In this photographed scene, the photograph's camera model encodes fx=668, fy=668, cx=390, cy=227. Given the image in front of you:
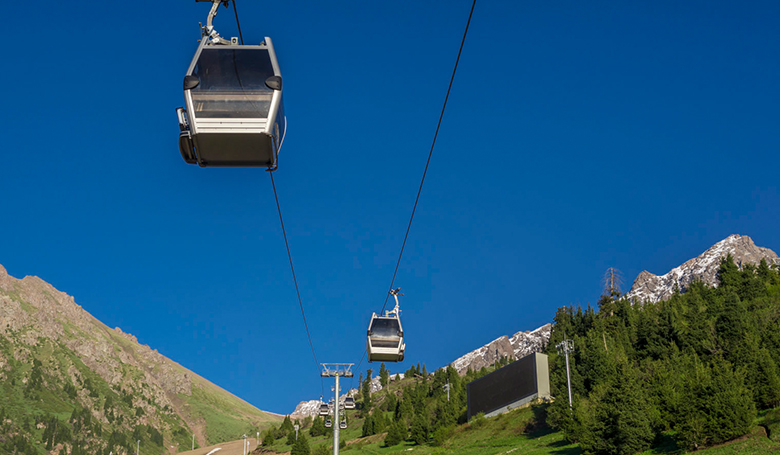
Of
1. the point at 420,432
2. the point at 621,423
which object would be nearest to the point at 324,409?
the point at 420,432

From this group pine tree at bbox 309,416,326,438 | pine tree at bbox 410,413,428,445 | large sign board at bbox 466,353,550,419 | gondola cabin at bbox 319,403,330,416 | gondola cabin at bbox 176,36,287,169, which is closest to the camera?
gondola cabin at bbox 176,36,287,169

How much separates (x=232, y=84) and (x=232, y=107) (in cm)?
44

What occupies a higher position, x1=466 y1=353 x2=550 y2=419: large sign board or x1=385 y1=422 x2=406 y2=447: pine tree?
x1=466 y1=353 x2=550 y2=419: large sign board

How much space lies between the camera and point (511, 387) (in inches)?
3757

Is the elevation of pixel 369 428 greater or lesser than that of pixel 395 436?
greater

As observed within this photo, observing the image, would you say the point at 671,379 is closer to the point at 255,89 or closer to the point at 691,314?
the point at 691,314

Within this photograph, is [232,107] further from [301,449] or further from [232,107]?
[301,449]

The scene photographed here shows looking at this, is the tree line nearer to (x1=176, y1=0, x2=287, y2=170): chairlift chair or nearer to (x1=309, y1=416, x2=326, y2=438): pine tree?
(x1=176, y1=0, x2=287, y2=170): chairlift chair

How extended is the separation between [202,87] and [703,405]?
3765cm

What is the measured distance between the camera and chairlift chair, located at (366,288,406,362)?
112ft

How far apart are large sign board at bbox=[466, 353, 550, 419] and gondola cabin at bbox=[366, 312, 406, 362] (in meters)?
59.5

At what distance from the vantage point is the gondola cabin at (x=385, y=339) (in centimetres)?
3403

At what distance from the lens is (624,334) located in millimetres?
102938

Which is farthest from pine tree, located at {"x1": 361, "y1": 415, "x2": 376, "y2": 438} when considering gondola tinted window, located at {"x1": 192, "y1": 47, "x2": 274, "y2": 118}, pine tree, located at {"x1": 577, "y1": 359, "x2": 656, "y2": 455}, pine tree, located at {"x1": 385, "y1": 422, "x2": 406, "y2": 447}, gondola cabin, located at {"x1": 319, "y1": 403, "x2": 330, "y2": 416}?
gondola tinted window, located at {"x1": 192, "y1": 47, "x2": 274, "y2": 118}
